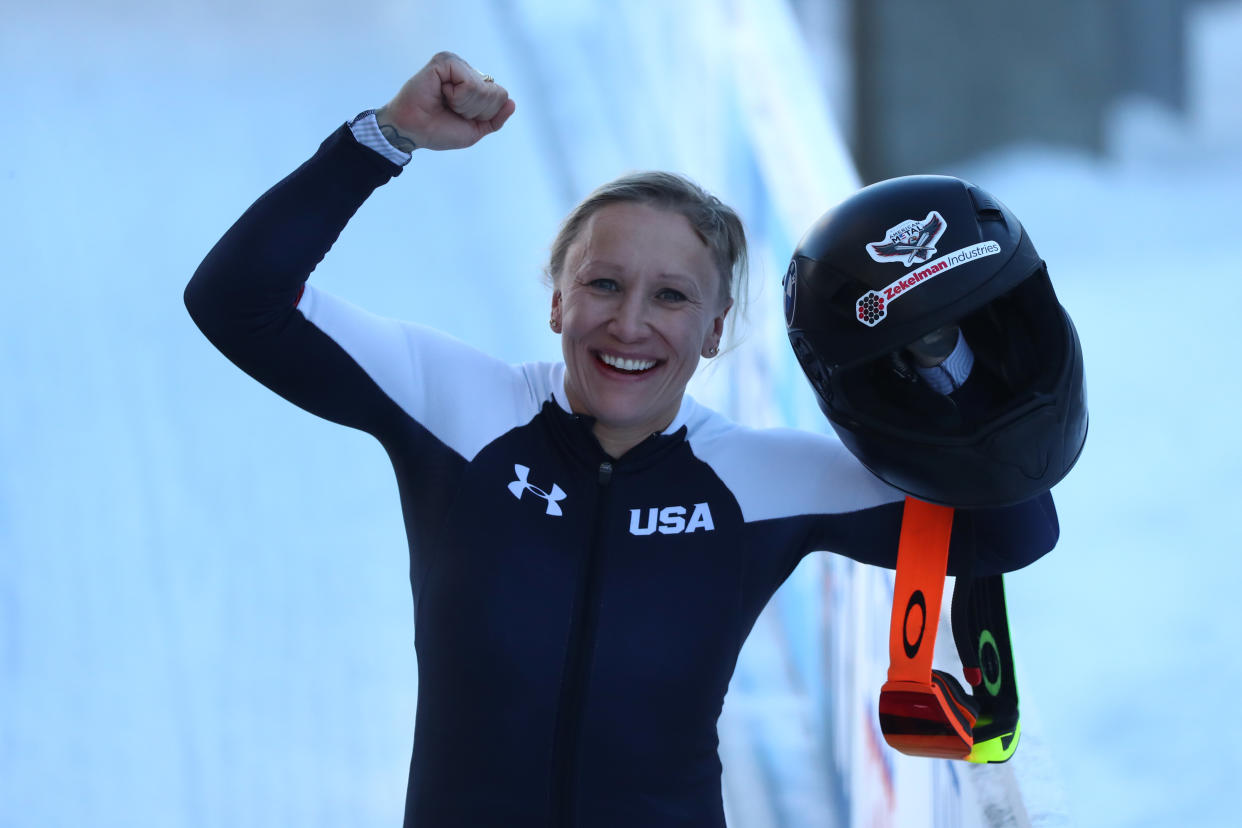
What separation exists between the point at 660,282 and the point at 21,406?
1.79 m

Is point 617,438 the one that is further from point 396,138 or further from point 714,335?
point 396,138

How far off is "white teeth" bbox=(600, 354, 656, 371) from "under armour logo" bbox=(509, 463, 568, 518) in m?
0.15

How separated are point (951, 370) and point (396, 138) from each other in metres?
0.62

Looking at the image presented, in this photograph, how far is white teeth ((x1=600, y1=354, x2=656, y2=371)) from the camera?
57.8 inches

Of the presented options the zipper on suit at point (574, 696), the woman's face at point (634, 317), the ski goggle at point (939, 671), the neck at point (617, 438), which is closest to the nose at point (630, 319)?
the woman's face at point (634, 317)

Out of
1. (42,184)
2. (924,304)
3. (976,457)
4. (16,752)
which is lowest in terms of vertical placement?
(16,752)

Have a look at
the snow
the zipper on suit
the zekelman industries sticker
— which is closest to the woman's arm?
the zipper on suit

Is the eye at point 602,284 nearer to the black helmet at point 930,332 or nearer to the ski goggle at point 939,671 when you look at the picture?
the black helmet at point 930,332

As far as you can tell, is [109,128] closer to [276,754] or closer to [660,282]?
[276,754]

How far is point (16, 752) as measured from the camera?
2230 mm

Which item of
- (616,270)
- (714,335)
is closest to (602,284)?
(616,270)

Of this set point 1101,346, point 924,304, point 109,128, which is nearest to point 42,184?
point 109,128

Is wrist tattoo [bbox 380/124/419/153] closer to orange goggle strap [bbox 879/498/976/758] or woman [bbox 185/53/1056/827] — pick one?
woman [bbox 185/53/1056/827]

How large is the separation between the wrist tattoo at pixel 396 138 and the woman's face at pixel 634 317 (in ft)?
0.81
